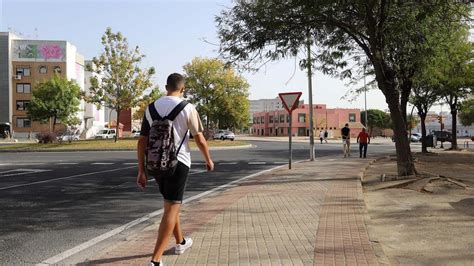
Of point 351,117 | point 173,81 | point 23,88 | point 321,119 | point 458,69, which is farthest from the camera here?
point 351,117

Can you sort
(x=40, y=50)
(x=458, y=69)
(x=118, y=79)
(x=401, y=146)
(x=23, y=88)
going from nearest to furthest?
(x=401, y=146)
(x=458, y=69)
(x=118, y=79)
(x=23, y=88)
(x=40, y=50)

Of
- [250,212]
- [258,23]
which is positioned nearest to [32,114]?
[258,23]

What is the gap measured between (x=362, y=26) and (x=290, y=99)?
11.8ft

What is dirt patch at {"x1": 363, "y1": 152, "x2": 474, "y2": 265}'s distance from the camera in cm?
564

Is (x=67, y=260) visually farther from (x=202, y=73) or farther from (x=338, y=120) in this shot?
(x=338, y=120)

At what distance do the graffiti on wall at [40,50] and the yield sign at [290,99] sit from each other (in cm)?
6887

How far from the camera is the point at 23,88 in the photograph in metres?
77.3

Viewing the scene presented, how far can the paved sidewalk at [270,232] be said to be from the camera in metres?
5.11

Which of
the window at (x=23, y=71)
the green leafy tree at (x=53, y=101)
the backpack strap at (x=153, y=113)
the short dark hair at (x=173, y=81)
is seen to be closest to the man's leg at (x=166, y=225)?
the backpack strap at (x=153, y=113)

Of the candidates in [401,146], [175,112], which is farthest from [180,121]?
[401,146]

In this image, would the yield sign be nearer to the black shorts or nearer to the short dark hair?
the short dark hair

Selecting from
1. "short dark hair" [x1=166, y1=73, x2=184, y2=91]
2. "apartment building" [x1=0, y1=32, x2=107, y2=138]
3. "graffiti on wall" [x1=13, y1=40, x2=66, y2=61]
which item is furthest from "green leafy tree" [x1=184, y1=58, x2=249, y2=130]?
"short dark hair" [x1=166, y1=73, x2=184, y2=91]

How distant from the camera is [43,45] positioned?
7831cm

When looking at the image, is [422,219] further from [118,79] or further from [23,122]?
[23,122]
